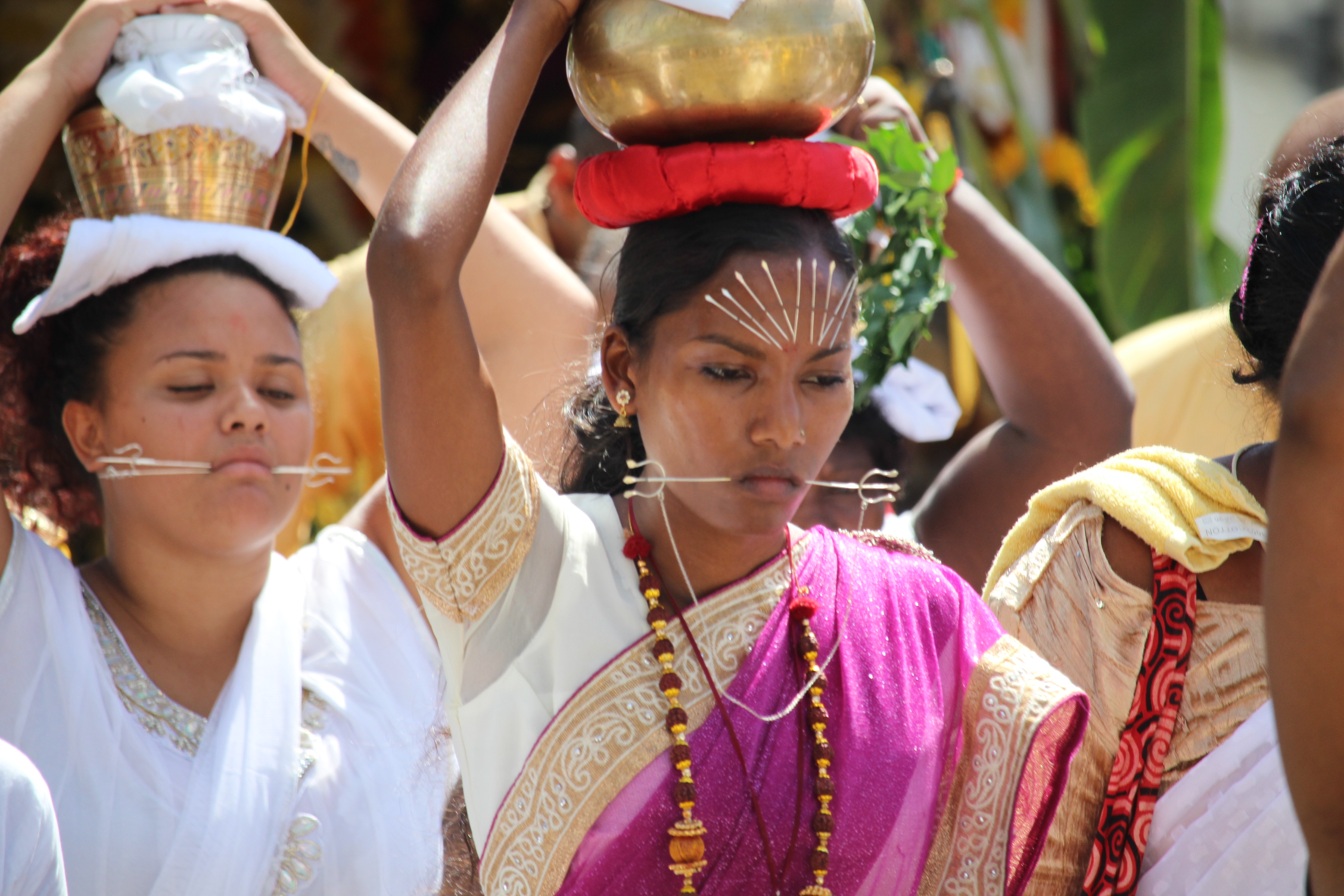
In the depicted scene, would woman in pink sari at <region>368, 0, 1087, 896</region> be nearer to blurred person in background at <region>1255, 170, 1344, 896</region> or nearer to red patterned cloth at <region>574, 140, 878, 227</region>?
red patterned cloth at <region>574, 140, 878, 227</region>

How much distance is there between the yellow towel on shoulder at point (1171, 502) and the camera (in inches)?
71.7

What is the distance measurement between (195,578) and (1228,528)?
1.83 metres

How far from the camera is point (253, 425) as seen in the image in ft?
8.54

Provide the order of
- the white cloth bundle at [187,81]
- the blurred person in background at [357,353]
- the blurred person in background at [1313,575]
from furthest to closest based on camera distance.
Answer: the blurred person in background at [357,353]
the white cloth bundle at [187,81]
the blurred person in background at [1313,575]

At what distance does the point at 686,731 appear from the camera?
189 cm

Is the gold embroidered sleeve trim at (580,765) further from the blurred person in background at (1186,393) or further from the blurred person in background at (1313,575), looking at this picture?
the blurred person in background at (1186,393)

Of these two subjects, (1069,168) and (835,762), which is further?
(1069,168)

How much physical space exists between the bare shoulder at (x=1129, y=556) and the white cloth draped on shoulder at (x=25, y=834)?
4.74ft

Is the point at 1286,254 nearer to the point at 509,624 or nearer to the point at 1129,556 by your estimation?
the point at 1129,556

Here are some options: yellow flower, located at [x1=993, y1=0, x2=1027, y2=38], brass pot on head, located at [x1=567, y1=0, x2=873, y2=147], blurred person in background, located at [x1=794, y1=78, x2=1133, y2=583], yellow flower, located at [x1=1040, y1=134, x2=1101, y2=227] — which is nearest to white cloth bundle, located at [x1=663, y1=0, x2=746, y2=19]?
brass pot on head, located at [x1=567, y1=0, x2=873, y2=147]

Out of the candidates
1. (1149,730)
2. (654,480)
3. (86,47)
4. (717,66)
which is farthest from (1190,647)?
(86,47)

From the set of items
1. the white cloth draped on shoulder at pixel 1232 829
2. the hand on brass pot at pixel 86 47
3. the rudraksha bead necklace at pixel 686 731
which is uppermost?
the hand on brass pot at pixel 86 47

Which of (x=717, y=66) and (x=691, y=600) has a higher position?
(x=717, y=66)

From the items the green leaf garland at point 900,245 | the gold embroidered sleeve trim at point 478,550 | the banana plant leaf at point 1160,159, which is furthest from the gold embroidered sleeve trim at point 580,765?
the banana plant leaf at point 1160,159
